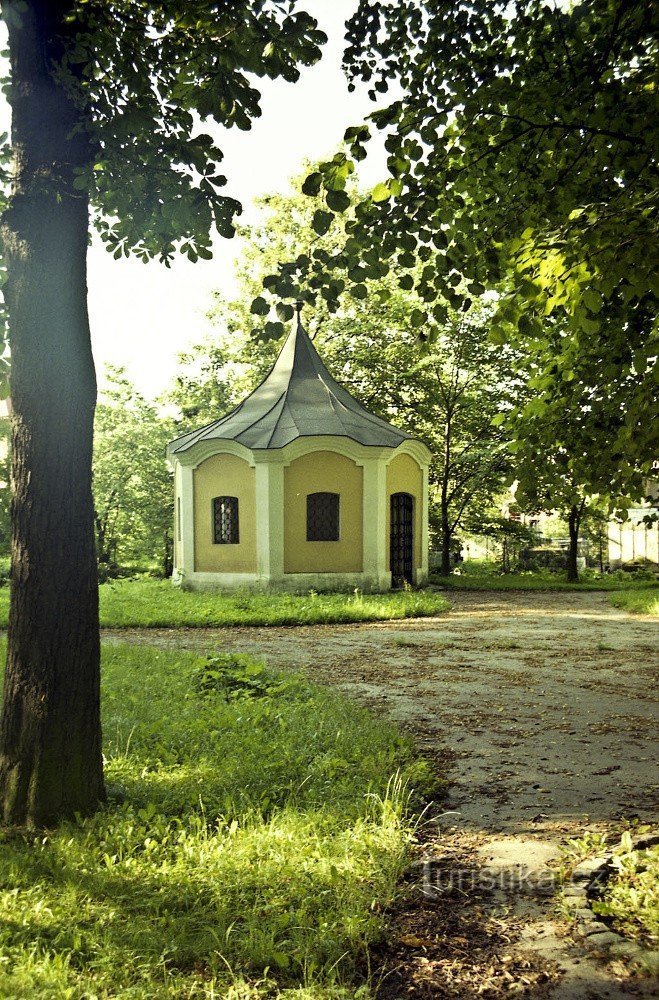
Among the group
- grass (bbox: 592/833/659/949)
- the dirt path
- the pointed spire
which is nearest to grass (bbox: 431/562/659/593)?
the pointed spire

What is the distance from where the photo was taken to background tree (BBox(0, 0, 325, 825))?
14.3 ft

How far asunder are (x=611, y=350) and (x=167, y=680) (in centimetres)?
550

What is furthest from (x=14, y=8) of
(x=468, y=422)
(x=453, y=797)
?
(x=468, y=422)

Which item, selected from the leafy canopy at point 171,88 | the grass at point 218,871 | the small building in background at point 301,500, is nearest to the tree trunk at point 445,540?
the small building in background at point 301,500

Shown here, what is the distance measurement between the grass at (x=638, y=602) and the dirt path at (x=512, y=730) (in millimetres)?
1544

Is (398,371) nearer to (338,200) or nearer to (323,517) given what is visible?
(323,517)

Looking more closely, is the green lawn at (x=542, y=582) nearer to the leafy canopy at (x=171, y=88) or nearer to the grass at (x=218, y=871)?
the grass at (x=218, y=871)

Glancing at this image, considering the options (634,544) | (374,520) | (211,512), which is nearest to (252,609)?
(374,520)

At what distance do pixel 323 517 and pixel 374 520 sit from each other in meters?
1.30

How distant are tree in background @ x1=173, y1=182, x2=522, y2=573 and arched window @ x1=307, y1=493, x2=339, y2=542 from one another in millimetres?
6298

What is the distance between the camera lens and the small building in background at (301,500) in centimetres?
1984

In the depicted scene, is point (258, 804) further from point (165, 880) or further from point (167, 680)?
point (167, 680)

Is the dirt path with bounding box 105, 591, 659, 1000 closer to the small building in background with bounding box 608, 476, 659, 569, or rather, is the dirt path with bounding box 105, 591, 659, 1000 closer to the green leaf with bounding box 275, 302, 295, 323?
the green leaf with bounding box 275, 302, 295, 323

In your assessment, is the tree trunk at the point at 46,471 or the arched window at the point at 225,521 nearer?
the tree trunk at the point at 46,471
